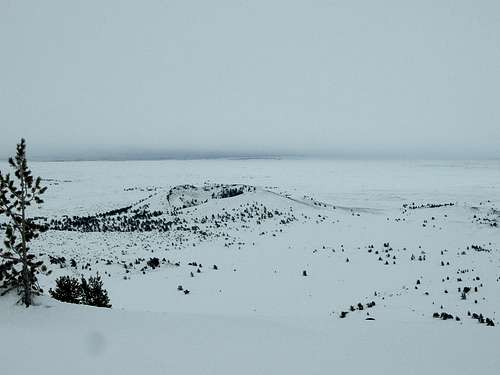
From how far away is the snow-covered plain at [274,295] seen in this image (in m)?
6.65

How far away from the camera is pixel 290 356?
6.87m

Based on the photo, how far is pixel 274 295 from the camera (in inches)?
689

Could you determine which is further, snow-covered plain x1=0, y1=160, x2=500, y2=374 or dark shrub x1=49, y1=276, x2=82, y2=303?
dark shrub x1=49, y1=276, x2=82, y2=303

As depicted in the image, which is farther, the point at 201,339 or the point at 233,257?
the point at 233,257

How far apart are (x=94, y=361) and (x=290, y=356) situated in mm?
3460

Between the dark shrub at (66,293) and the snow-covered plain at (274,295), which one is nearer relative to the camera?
the snow-covered plain at (274,295)

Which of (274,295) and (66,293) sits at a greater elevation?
(66,293)

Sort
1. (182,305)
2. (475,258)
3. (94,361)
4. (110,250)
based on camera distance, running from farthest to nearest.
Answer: (110,250) → (475,258) → (182,305) → (94,361)

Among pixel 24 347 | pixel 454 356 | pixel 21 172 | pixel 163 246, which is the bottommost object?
pixel 163 246

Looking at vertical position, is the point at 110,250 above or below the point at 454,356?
below

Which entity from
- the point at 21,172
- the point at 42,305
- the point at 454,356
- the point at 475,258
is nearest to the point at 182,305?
the point at 42,305

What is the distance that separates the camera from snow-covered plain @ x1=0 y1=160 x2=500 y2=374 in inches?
262

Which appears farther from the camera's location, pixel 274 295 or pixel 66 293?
pixel 274 295

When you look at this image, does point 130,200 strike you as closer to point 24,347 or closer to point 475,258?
point 475,258
